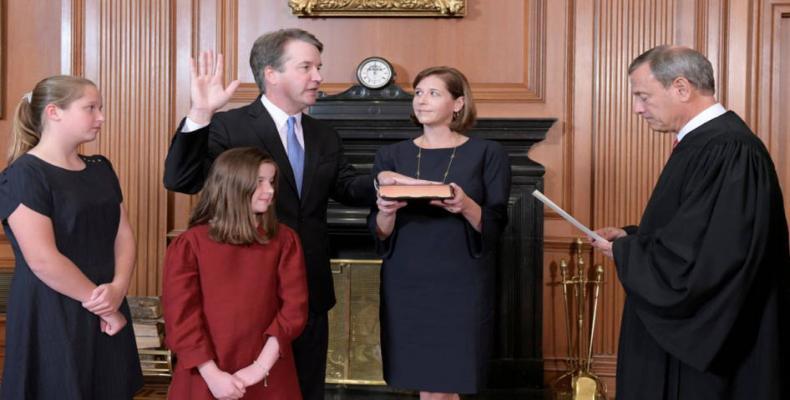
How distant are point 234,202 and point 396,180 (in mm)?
578

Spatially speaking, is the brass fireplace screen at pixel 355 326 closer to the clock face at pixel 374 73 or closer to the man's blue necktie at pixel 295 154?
the clock face at pixel 374 73

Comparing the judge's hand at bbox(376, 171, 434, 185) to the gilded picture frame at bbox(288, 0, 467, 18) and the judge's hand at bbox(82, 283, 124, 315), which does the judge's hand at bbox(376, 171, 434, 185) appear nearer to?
the judge's hand at bbox(82, 283, 124, 315)

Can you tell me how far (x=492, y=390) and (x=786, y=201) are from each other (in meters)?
1.99

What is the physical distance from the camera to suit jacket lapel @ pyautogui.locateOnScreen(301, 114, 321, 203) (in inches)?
123

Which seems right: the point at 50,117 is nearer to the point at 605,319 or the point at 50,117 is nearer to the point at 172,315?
the point at 172,315

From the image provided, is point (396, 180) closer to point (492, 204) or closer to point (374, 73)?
point (492, 204)

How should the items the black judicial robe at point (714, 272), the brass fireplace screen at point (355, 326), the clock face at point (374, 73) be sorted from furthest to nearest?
the clock face at point (374, 73) → the brass fireplace screen at point (355, 326) → the black judicial robe at point (714, 272)

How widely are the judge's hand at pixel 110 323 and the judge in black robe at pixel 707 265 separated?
1.60 metres

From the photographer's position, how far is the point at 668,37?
16.1 feet

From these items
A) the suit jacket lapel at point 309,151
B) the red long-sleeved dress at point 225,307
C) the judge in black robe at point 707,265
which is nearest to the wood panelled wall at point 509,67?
the suit jacket lapel at point 309,151

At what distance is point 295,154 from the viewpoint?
317 cm

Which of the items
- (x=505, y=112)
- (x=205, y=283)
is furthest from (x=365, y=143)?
(x=205, y=283)

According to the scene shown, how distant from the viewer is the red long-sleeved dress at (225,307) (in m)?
2.77

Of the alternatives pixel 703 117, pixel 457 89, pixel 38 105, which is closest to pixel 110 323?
pixel 38 105
